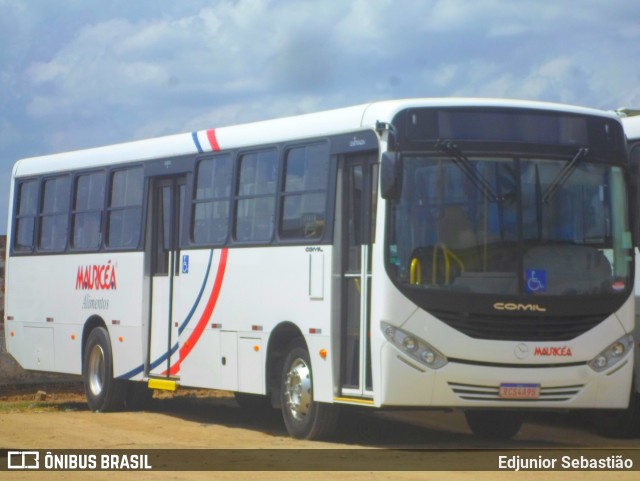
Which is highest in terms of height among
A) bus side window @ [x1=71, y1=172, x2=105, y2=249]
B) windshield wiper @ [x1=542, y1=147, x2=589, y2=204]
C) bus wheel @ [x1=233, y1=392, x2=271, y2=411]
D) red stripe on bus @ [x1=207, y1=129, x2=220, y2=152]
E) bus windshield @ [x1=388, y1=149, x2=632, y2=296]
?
red stripe on bus @ [x1=207, y1=129, x2=220, y2=152]

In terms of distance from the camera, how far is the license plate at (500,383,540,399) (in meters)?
13.8

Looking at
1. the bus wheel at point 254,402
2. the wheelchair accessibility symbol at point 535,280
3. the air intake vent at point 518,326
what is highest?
the wheelchair accessibility symbol at point 535,280

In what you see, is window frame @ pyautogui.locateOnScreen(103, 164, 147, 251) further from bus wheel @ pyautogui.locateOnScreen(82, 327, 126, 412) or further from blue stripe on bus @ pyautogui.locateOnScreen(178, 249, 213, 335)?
blue stripe on bus @ pyautogui.locateOnScreen(178, 249, 213, 335)

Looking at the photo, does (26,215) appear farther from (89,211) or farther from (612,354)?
(612,354)

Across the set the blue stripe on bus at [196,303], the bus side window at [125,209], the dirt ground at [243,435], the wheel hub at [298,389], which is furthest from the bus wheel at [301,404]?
the bus side window at [125,209]

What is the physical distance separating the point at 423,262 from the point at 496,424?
10.7 ft

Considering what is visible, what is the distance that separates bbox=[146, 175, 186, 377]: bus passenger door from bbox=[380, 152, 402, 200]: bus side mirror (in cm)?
513


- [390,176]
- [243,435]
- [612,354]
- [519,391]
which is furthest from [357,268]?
[243,435]

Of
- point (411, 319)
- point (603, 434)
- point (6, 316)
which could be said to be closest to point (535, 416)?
point (603, 434)

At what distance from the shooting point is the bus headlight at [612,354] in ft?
46.8

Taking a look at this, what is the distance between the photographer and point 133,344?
1920cm

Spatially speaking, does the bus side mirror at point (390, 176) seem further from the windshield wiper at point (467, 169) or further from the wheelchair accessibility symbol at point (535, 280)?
the wheelchair accessibility symbol at point (535, 280)

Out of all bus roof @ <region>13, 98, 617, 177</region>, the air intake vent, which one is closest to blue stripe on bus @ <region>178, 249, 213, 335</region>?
bus roof @ <region>13, 98, 617, 177</region>

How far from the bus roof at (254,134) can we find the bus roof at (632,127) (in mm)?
1172
